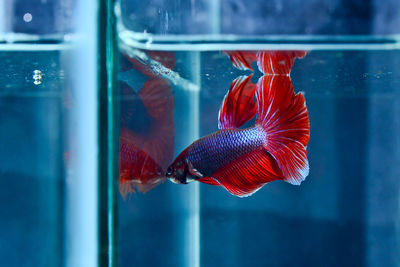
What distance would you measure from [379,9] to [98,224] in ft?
3.14

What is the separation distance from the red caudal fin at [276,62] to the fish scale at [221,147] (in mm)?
66

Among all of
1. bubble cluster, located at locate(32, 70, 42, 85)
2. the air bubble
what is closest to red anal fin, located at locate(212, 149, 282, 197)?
bubble cluster, located at locate(32, 70, 42, 85)

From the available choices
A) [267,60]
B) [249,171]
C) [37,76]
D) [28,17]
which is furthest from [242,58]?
[28,17]

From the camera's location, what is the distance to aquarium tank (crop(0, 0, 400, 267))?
0.21 meters

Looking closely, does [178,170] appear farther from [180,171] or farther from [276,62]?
[276,62]

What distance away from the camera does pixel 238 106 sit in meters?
0.28

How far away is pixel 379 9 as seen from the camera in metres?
0.84

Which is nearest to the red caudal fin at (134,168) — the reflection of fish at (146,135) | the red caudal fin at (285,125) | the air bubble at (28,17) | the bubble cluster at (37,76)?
the reflection of fish at (146,135)

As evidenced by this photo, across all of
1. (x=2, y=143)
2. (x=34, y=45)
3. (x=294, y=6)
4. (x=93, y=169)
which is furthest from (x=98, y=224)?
(x=294, y=6)

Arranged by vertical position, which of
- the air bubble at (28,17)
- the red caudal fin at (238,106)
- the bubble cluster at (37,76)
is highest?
the air bubble at (28,17)

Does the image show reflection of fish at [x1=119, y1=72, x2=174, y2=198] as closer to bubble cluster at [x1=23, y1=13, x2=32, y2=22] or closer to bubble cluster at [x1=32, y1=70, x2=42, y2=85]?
bubble cluster at [x1=32, y1=70, x2=42, y2=85]

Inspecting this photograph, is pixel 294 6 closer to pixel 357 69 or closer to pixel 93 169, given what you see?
pixel 357 69

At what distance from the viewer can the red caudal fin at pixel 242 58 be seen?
31cm

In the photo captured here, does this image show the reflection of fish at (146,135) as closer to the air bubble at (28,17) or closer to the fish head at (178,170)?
the fish head at (178,170)
